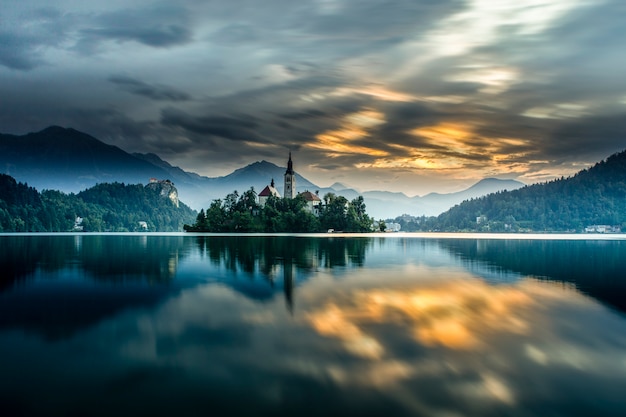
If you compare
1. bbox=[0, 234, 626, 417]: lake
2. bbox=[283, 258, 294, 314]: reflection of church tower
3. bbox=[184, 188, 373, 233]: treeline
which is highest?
bbox=[184, 188, 373, 233]: treeline

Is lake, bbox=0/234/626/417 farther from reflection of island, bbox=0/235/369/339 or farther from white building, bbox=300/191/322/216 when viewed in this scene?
white building, bbox=300/191/322/216

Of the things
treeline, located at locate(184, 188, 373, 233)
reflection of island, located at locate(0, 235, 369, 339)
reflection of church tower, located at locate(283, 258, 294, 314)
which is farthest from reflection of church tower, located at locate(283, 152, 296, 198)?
reflection of church tower, located at locate(283, 258, 294, 314)

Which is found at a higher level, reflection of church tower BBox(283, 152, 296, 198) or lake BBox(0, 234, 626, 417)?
reflection of church tower BBox(283, 152, 296, 198)

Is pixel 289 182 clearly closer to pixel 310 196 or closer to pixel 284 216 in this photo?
pixel 310 196

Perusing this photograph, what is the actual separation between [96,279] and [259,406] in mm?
23163

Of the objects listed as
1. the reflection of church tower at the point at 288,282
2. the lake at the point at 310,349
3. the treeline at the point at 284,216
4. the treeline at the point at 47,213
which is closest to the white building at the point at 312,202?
the treeline at the point at 284,216

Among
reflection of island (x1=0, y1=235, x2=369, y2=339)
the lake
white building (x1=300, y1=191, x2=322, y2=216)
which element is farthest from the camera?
white building (x1=300, y1=191, x2=322, y2=216)

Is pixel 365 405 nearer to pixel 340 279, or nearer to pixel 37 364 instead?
pixel 37 364

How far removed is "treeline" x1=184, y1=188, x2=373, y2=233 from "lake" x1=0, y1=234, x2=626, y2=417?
102 metres

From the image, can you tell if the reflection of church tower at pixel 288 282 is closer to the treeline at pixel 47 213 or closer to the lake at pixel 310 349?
the lake at pixel 310 349

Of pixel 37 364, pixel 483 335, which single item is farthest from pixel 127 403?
pixel 483 335

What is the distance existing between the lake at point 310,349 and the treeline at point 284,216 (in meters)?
102

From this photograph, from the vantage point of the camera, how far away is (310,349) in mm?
12852

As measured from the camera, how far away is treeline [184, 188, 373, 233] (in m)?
128
